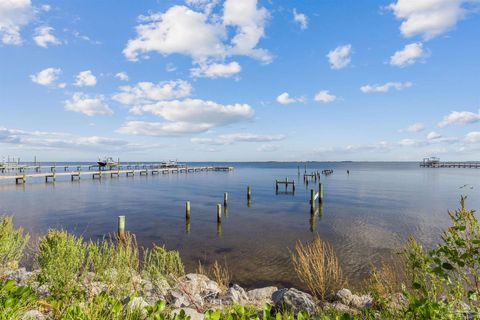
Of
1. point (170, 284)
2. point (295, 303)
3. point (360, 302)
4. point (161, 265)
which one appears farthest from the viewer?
point (161, 265)

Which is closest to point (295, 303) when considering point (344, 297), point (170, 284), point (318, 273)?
point (318, 273)

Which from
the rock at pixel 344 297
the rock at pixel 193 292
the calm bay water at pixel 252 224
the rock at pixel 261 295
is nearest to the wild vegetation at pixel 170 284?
the rock at pixel 193 292

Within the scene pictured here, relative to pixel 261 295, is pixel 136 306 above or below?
above

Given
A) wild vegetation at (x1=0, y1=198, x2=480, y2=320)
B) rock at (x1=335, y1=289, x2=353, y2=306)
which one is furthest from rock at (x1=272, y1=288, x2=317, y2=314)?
rock at (x1=335, y1=289, x2=353, y2=306)

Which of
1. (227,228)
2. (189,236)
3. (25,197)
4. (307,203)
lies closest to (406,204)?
(307,203)

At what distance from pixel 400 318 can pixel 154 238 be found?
15.1 meters

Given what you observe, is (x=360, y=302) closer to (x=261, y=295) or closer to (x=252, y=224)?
(x=261, y=295)

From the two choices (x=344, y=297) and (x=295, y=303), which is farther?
(x=344, y=297)

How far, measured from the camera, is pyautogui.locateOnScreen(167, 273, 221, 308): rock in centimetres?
677

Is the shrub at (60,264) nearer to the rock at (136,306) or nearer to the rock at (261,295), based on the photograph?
the rock at (136,306)

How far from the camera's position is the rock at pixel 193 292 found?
677cm

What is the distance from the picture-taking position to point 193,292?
26.9ft

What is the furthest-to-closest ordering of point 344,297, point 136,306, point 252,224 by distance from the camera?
point 252,224
point 344,297
point 136,306

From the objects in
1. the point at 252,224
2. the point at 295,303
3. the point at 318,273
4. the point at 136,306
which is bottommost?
the point at 252,224
